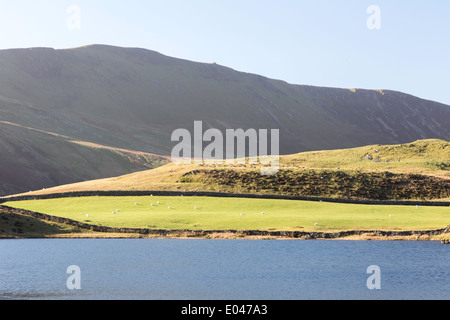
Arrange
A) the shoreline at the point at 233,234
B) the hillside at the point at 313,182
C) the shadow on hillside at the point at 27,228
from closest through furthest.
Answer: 1. the shoreline at the point at 233,234
2. the shadow on hillside at the point at 27,228
3. the hillside at the point at 313,182

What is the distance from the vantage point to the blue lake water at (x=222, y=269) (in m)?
37.7

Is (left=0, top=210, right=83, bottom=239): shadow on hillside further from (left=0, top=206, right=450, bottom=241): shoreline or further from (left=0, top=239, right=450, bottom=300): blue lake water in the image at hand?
(left=0, top=239, right=450, bottom=300): blue lake water

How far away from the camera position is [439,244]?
193 ft

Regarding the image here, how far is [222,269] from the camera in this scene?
46.0 metres

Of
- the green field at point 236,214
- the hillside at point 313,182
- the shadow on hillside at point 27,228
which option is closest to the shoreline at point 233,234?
the shadow on hillside at point 27,228

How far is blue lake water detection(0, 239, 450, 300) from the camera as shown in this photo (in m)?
37.7

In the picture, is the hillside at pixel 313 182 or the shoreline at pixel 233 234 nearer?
the shoreline at pixel 233 234

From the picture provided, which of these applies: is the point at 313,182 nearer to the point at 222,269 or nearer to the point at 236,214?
the point at 236,214

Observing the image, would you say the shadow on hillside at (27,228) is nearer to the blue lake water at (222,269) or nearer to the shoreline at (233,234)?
the shoreline at (233,234)

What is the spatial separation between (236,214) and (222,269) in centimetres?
2962

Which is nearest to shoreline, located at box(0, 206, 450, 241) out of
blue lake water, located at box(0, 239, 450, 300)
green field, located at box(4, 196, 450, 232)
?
green field, located at box(4, 196, 450, 232)

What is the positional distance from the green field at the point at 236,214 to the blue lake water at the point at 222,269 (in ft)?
20.8
